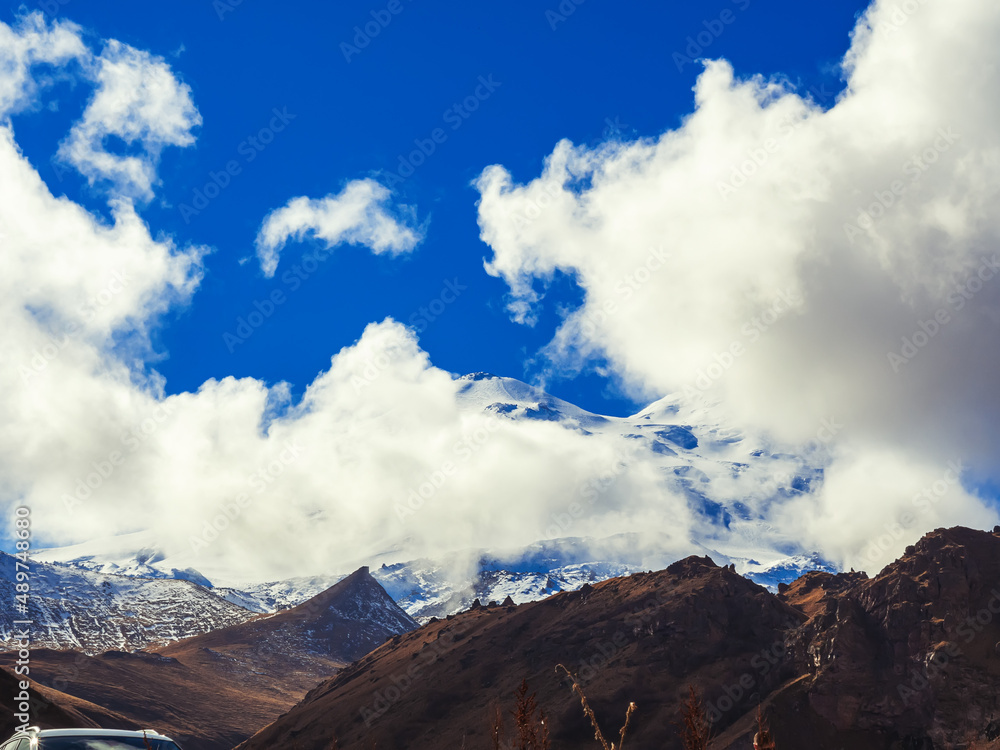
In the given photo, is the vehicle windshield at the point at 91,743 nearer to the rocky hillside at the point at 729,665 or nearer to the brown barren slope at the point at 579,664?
the rocky hillside at the point at 729,665

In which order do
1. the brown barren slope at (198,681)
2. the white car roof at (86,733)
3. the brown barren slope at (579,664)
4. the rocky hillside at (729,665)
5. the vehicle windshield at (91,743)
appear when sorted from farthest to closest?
the brown barren slope at (198,681) → the brown barren slope at (579,664) → the rocky hillside at (729,665) → the white car roof at (86,733) → the vehicle windshield at (91,743)

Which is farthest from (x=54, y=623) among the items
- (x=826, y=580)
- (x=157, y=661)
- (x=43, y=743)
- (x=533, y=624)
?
(x=43, y=743)

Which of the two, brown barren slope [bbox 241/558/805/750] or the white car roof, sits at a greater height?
brown barren slope [bbox 241/558/805/750]

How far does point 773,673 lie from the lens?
70500 millimetres

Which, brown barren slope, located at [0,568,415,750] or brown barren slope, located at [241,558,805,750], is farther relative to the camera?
brown barren slope, located at [0,568,415,750]

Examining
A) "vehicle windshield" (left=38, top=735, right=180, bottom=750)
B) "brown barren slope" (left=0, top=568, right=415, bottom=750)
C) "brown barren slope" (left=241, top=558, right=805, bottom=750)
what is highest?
"brown barren slope" (left=0, top=568, right=415, bottom=750)

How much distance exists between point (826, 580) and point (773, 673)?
4234cm

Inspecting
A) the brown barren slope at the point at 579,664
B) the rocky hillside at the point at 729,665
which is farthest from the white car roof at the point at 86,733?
the brown barren slope at the point at 579,664

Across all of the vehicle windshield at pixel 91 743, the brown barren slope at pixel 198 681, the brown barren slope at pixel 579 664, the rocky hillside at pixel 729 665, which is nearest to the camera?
the vehicle windshield at pixel 91 743

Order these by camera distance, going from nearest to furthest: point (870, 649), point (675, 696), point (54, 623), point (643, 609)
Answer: point (870, 649), point (675, 696), point (643, 609), point (54, 623)

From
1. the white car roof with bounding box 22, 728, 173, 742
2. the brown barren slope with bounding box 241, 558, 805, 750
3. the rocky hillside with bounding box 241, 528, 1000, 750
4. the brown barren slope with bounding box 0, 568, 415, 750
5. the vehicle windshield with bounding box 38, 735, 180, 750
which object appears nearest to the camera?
the vehicle windshield with bounding box 38, 735, 180, 750

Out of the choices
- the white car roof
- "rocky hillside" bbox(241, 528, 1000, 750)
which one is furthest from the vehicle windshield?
"rocky hillside" bbox(241, 528, 1000, 750)

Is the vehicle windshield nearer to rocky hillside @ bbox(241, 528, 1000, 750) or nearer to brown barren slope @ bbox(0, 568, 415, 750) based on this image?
rocky hillside @ bbox(241, 528, 1000, 750)

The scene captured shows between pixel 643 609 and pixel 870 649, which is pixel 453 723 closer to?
pixel 643 609
